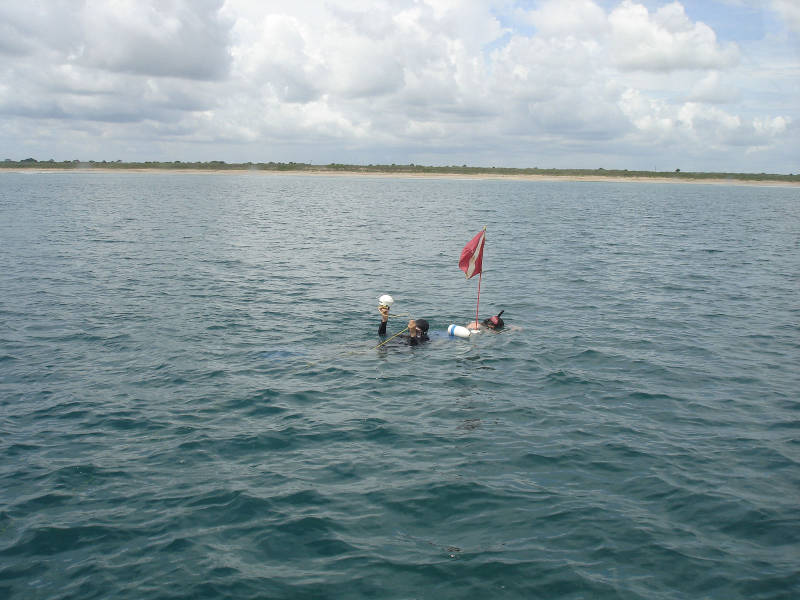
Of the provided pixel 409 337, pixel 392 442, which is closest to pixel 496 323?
pixel 409 337

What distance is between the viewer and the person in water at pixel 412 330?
1984 centimetres

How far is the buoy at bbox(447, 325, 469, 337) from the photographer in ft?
68.2

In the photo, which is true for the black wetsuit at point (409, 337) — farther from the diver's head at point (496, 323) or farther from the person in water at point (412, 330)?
the diver's head at point (496, 323)

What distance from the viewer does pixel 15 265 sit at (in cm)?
3369

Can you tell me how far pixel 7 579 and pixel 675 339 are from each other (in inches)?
800

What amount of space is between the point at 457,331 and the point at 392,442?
27.6ft

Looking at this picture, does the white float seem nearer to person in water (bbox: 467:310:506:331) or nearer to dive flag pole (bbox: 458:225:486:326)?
person in water (bbox: 467:310:506:331)

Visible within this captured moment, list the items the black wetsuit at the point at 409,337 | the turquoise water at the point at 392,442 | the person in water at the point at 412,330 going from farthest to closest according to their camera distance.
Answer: the black wetsuit at the point at 409,337 < the person in water at the point at 412,330 < the turquoise water at the point at 392,442


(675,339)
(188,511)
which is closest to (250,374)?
(188,511)

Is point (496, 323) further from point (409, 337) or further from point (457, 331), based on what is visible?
point (409, 337)

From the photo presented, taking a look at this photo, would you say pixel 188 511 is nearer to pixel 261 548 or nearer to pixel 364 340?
pixel 261 548

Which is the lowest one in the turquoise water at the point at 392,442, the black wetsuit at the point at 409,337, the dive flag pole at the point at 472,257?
the turquoise water at the point at 392,442

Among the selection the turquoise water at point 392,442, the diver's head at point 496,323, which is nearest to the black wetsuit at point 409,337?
the turquoise water at point 392,442

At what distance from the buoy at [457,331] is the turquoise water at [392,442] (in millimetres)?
453
